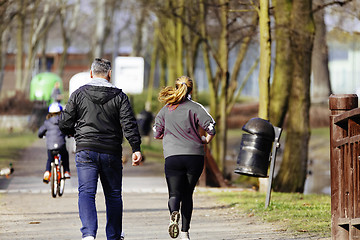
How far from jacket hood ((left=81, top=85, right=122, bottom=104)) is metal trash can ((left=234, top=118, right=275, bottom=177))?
3.95 metres

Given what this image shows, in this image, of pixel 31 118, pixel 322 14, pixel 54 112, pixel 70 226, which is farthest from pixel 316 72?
pixel 70 226

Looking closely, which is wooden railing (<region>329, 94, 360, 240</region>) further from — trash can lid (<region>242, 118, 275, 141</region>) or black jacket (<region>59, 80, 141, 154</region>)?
trash can lid (<region>242, 118, 275, 141</region>)

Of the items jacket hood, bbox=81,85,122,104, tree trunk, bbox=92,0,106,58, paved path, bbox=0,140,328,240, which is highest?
tree trunk, bbox=92,0,106,58

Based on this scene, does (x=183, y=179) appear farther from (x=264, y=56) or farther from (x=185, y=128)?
(x=264, y=56)

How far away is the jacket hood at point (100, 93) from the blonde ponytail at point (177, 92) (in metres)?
0.95

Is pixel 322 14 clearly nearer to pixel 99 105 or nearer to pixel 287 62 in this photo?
pixel 287 62

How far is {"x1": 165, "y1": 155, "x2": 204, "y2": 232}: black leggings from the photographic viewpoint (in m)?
8.82

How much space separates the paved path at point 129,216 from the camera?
9562mm

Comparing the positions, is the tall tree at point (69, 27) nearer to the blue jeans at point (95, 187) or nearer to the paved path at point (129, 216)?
the paved path at point (129, 216)

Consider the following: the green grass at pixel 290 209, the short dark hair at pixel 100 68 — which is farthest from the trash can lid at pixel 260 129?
the short dark hair at pixel 100 68

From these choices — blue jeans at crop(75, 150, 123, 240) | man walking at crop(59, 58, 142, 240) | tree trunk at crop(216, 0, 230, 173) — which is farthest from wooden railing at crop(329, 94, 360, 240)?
tree trunk at crop(216, 0, 230, 173)

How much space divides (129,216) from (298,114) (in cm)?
706

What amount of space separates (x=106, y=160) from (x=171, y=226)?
1.06m

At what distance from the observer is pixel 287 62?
17625mm
